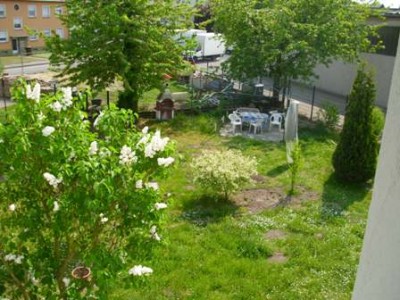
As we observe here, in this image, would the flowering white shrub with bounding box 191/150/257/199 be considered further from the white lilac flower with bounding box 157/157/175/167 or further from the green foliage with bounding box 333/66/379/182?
the white lilac flower with bounding box 157/157/175/167

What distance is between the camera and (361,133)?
11.2m

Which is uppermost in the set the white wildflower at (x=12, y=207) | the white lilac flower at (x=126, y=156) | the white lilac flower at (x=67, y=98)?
the white lilac flower at (x=67, y=98)

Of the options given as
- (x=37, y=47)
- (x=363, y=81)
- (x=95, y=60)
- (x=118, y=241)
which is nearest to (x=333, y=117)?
(x=363, y=81)

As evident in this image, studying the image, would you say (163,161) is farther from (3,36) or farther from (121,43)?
(3,36)

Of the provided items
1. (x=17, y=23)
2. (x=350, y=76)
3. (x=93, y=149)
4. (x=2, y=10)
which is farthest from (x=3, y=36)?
(x=93, y=149)

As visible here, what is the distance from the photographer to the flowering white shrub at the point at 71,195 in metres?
3.94

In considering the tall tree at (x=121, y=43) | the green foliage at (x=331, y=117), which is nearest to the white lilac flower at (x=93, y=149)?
the tall tree at (x=121, y=43)

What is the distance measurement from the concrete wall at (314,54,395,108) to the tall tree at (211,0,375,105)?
3.44 m

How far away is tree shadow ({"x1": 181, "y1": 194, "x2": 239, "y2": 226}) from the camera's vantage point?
948 centimetres

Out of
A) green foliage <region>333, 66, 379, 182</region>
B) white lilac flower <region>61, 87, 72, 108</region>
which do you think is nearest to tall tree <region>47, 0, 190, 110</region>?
green foliage <region>333, 66, 379, 182</region>

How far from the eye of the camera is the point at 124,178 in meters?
4.18

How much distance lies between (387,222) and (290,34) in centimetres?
1492

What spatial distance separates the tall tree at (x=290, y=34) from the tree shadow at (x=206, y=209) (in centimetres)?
806

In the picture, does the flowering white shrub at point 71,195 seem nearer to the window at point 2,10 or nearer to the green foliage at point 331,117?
the green foliage at point 331,117
